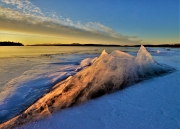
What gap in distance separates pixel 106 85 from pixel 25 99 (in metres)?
2.54

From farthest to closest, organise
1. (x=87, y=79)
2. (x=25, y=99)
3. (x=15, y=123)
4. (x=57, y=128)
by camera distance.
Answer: (x=87, y=79)
(x=25, y=99)
(x=15, y=123)
(x=57, y=128)

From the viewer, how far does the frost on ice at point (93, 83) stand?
3577 mm

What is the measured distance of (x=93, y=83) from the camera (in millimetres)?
4883

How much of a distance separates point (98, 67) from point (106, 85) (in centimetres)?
90

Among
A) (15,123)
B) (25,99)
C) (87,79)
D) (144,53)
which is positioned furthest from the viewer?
(144,53)

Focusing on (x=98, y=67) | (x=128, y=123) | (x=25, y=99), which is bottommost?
(x=25, y=99)

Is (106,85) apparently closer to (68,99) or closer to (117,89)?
(117,89)

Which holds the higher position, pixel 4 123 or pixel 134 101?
pixel 134 101

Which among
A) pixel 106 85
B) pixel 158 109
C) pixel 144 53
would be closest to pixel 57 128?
pixel 158 109

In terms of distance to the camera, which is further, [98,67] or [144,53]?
[144,53]

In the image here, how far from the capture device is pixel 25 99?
4703mm

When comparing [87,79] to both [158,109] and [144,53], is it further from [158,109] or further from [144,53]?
[144,53]

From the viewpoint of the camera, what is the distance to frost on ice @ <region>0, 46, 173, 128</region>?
11.7ft

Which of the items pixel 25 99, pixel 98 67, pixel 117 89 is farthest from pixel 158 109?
pixel 25 99
